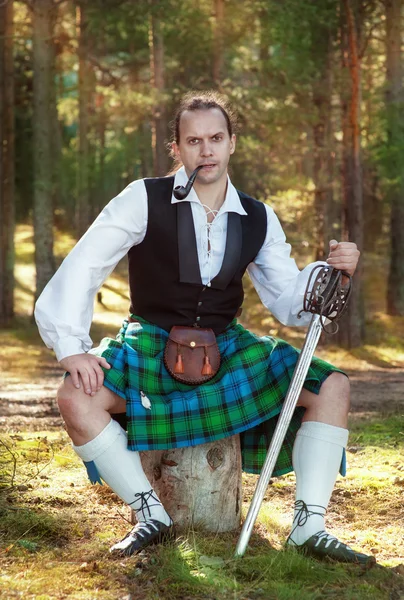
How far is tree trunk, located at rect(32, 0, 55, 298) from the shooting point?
13.4m

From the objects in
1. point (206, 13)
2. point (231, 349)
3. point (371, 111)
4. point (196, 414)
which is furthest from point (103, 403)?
point (206, 13)

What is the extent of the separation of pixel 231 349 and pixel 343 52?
11392mm

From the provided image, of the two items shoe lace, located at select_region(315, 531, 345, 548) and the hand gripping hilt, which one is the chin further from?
shoe lace, located at select_region(315, 531, 345, 548)

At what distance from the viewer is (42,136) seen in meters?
13.8

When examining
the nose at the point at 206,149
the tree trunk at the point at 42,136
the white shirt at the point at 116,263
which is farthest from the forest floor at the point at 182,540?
the tree trunk at the point at 42,136

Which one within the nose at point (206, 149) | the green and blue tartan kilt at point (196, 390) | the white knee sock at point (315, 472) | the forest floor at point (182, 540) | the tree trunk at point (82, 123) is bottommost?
the forest floor at point (182, 540)

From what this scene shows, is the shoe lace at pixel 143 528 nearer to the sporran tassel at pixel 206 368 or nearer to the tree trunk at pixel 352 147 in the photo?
the sporran tassel at pixel 206 368

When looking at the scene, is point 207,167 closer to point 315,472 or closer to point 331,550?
point 315,472

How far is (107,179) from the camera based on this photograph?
31359mm

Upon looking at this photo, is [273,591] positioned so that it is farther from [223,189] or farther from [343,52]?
[343,52]

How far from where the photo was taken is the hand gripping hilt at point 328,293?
329 cm

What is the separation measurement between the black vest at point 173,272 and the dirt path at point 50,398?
2.52 m

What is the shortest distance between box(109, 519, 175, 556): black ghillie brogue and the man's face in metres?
1.48

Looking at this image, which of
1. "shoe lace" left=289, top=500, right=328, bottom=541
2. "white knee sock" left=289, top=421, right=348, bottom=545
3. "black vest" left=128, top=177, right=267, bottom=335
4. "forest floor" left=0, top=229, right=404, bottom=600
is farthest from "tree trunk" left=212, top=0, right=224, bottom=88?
"shoe lace" left=289, top=500, right=328, bottom=541
